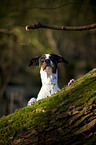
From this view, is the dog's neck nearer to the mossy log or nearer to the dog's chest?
the dog's chest

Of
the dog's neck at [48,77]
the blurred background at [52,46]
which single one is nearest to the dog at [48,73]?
the dog's neck at [48,77]

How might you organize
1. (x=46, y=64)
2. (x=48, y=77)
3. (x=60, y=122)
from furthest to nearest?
(x=48, y=77), (x=46, y=64), (x=60, y=122)

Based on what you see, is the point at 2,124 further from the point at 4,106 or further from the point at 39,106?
the point at 4,106

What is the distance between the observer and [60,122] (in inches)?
111

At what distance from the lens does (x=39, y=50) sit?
14.8 meters

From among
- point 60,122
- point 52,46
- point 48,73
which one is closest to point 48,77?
point 48,73

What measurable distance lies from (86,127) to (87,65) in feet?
39.5

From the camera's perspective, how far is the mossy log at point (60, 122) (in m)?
2.72

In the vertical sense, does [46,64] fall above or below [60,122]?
above

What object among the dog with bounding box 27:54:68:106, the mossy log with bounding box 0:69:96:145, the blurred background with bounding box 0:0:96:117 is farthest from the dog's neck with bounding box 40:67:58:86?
the blurred background with bounding box 0:0:96:117

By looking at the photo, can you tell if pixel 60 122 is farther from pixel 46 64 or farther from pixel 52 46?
pixel 52 46

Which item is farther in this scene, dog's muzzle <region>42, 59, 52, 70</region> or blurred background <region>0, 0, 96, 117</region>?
blurred background <region>0, 0, 96, 117</region>

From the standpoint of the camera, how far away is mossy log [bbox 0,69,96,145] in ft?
8.91

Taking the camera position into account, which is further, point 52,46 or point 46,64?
point 52,46
